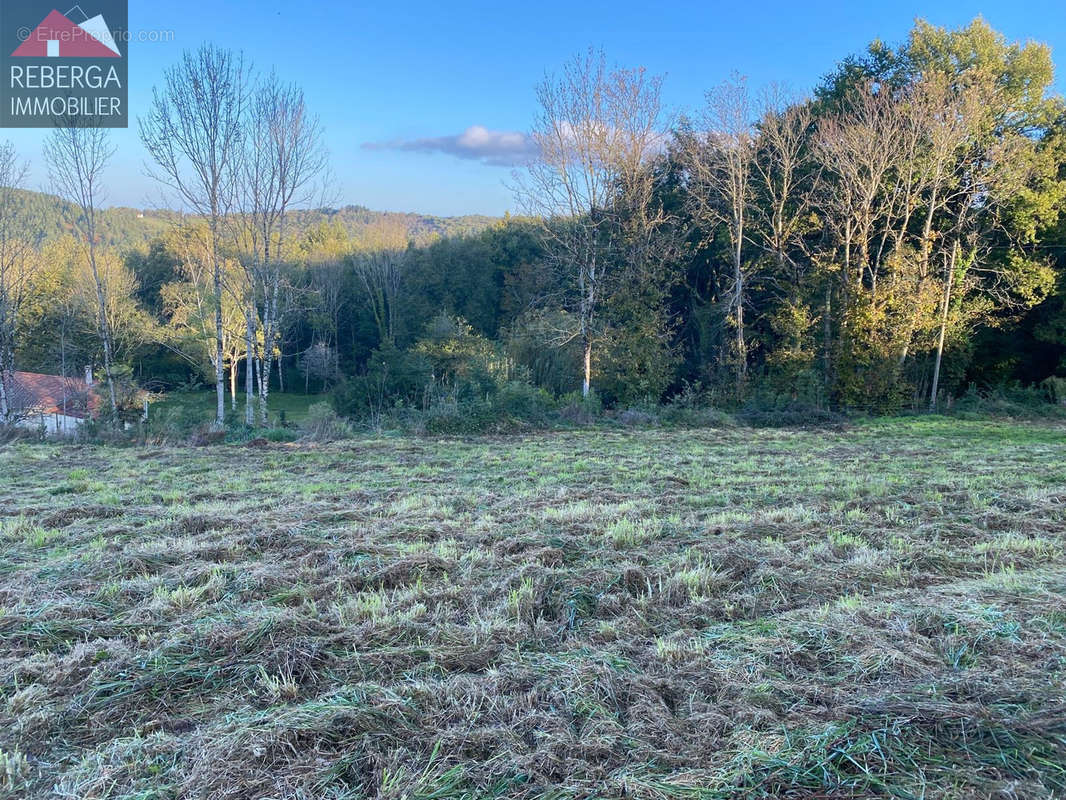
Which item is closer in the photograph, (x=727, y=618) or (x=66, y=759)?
(x=66, y=759)

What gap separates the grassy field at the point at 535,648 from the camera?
2.10m

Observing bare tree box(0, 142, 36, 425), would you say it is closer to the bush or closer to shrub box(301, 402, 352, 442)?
shrub box(301, 402, 352, 442)

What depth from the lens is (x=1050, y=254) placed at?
18.1 meters

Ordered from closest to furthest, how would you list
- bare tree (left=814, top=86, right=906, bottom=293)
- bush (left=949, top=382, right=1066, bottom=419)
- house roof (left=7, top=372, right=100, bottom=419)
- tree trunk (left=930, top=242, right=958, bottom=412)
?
bush (left=949, top=382, right=1066, bottom=419), bare tree (left=814, top=86, right=906, bottom=293), tree trunk (left=930, top=242, right=958, bottom=412), house roof (left=7, top=372, right=100, bottom=419)

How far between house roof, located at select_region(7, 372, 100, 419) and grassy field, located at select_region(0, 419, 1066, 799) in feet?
50.3

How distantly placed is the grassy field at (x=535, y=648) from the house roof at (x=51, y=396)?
15.3 metres

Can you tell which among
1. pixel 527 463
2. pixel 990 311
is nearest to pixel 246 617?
pixel 527 463

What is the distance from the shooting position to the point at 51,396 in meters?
25.4

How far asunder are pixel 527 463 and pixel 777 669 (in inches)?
274

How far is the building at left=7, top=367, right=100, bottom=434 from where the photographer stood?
15191 millimetres

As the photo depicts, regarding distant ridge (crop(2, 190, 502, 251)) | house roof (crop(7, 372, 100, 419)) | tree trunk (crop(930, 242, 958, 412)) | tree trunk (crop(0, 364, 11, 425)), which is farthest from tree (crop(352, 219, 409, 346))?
tree trunk (crop(930, 242, 958, 412))

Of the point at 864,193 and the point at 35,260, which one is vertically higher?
the point at 864,193

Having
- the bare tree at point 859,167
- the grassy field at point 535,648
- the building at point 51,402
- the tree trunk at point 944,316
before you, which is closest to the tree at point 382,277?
the building at point 51,402

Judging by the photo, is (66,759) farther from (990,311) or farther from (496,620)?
(990,311)
